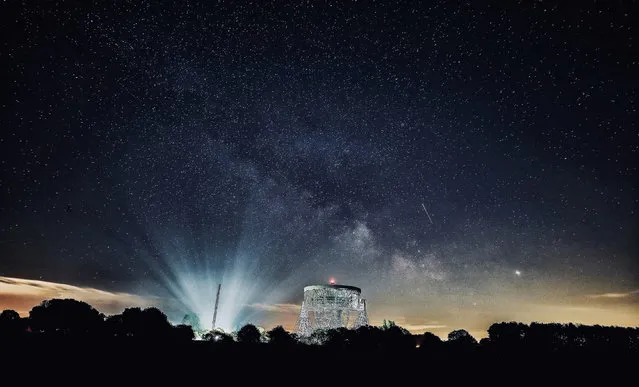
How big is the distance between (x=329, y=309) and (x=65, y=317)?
36744 millimetres

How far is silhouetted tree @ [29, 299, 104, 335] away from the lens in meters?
29.8

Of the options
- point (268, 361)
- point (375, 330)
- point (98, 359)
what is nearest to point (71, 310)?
point (98, 359)

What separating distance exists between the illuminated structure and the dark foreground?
32004mm

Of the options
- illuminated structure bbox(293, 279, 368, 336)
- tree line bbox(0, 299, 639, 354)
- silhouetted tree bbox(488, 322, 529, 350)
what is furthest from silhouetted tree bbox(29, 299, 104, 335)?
silhouetted tree bbox(488, 322, 529, 350)

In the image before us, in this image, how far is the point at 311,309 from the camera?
59594 millimetres

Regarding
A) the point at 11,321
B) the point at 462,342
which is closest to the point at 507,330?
the point at 462,342

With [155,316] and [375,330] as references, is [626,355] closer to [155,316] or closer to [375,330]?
[375,330]

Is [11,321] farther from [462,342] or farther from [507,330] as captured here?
[507,330]

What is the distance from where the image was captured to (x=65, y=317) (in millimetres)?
31453

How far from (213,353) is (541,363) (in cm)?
2143

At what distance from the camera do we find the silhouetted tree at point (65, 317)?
29.8 meters

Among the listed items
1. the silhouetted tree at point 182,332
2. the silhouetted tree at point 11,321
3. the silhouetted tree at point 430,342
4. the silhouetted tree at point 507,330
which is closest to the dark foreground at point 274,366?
the silhouetted tree at point 430,342

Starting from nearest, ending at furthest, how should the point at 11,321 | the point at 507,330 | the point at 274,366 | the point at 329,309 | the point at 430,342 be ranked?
A: the point at 274,366
the point at 11,321
the point at 430,342
the point at 507,330
the point at 329,309

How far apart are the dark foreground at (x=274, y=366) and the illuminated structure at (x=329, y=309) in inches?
1260
